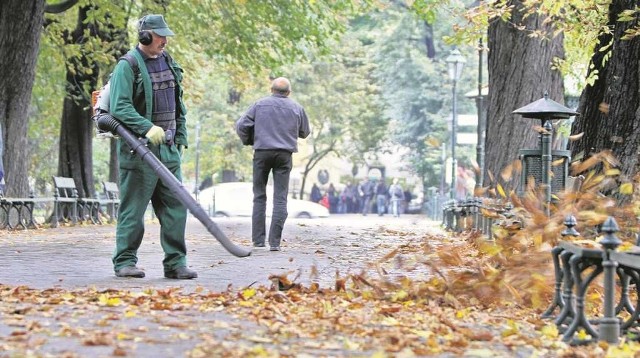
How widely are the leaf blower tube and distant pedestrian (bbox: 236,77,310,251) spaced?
16.0 feet

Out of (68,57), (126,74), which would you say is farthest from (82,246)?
(68,57)

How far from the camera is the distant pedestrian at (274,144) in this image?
15.5 m

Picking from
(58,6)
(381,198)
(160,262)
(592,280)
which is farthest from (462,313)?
(381,198)

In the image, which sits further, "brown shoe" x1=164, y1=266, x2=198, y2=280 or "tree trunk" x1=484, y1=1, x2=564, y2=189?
"tree trunk" x1=484, y1=1, x2=564, y2=189

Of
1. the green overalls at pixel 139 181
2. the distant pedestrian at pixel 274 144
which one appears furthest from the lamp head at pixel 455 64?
the green overalls at pixel 139 181

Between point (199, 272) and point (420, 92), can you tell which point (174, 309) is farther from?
point (420, 92)

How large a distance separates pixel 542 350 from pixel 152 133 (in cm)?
431

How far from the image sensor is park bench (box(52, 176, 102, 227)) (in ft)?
93.3

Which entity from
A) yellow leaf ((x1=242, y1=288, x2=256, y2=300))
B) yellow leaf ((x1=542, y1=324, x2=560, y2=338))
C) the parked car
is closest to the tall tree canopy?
yellow leaf ((x1=242, y1=288, x2=256, y2=300))

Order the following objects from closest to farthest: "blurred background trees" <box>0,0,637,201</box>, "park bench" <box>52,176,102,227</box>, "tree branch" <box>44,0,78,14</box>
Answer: "blurred background trees" <box>0,0,637,201</box> < "tree branch" <box>44,0,78,14</box> < "park bench" <box>52,176,102,227</box>

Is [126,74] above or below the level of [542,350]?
above

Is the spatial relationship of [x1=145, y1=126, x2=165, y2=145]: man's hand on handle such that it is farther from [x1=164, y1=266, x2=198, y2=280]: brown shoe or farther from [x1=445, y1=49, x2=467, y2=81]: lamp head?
[x1=445, y1=49, x2=467, y2=81]: lamp head

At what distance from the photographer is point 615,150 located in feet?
38.9

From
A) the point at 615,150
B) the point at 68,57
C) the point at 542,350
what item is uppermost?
Answer: the point at 68,57
